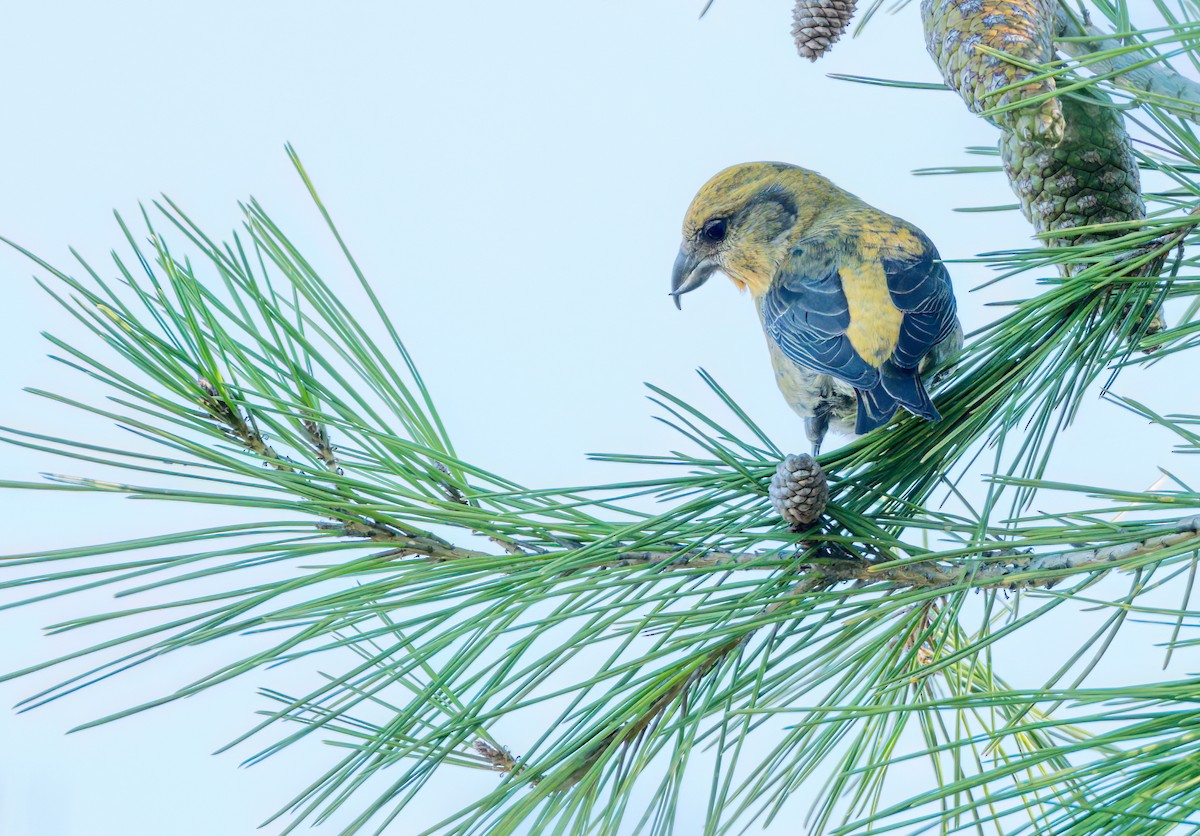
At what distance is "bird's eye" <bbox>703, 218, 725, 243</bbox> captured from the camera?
1347 mm

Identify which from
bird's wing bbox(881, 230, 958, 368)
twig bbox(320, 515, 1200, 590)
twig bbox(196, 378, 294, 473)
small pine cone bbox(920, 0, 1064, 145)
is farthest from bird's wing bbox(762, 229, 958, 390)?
twig bbox(196, 378, 294, 473)

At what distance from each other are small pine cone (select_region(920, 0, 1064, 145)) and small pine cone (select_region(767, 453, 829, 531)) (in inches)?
11.6

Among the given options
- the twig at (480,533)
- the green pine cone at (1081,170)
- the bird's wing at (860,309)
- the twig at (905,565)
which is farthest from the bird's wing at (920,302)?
the twig at (480,533)

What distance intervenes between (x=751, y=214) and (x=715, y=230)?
46 mm

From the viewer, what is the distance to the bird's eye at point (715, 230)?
1347 mm

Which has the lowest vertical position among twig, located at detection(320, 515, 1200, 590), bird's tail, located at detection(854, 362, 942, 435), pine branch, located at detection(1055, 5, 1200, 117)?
twig, located at detection(320, 515, 1200, 590)

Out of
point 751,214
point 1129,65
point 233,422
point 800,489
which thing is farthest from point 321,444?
point 751,214

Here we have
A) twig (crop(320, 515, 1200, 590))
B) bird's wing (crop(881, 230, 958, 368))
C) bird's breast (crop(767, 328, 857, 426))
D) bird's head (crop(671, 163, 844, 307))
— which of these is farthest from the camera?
bird's head (crop(671, 163, 844, 307))

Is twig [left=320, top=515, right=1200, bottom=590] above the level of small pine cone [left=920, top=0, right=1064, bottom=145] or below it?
below

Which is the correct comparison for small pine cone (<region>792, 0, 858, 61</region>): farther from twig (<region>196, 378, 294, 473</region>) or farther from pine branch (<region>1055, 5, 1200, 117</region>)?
twig (<region>196, 378, 294, 473</region>)

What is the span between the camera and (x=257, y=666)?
2.02ft

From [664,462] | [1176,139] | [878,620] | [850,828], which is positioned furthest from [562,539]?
[1176,139]

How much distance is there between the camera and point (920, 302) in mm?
975

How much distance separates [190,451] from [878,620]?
43 centimetres
